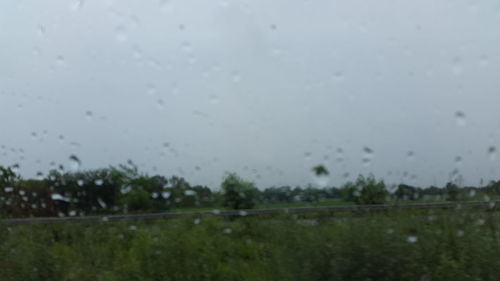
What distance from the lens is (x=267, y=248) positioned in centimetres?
860

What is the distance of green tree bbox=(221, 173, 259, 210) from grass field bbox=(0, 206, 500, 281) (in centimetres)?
62

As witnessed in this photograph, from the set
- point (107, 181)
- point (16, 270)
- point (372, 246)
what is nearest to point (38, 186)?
point (107, 181)

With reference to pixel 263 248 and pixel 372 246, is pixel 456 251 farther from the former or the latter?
pixel 263 248

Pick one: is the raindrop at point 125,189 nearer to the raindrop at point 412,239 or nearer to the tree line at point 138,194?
the tree line at point 138,194

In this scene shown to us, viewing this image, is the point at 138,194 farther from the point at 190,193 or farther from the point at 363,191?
the point at 363,191

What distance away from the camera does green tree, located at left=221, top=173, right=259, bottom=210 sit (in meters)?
11.4

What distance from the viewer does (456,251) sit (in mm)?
7246

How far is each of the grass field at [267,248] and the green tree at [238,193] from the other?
62 cm

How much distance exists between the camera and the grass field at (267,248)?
6910 millimetres

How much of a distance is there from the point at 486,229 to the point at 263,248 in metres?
2.70

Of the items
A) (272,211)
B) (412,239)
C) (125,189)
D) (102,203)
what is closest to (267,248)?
(272,211)

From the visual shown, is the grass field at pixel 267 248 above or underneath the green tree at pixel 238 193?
underneath

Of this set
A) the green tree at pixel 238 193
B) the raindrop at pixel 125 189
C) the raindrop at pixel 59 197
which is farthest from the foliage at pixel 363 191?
the raindrop at pixel 59 197

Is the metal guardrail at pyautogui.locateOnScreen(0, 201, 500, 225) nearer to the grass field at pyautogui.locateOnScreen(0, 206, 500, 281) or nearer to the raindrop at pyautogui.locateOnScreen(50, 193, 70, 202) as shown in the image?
the grass field at pyautogui.locateOnScreen(0, 206, 500, 281)
